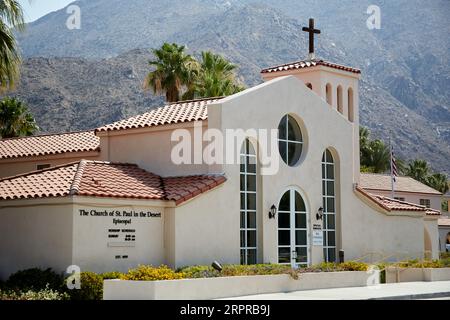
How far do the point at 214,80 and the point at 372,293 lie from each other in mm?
22555

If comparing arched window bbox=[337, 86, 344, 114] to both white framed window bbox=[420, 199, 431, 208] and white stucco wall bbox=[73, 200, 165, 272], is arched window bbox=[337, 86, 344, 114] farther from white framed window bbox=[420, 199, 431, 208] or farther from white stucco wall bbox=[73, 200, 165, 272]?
white framed window bbox=[420, 199, 431, 208]

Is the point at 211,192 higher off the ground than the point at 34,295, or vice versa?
the point at 211,192

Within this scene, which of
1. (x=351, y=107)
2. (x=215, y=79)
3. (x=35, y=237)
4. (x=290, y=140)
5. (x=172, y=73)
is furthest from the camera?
(x=172, y=73)

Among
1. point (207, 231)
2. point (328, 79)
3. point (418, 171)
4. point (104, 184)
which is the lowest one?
point (207, 231)

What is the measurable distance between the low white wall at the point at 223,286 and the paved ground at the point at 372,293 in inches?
17.5

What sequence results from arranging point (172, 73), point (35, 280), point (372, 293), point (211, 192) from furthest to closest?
point (172, 73) → point (211, 192) → point (372, 293) → point (35, 280)

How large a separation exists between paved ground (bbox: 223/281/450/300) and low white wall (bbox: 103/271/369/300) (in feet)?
1.46

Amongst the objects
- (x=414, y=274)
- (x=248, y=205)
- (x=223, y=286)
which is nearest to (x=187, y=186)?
(x=248, y=205)

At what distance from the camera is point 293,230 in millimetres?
28828

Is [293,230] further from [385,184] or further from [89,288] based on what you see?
[385,184]

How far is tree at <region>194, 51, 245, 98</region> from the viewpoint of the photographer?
43.0 m

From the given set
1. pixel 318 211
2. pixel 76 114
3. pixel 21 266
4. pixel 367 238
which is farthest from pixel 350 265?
pixel 76 114

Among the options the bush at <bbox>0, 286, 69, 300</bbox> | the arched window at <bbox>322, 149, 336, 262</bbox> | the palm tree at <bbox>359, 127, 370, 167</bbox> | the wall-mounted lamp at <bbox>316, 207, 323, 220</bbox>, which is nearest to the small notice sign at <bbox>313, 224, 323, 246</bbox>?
the wall-mounted lamp at <bbox>316, 207, 323, 220</bbox>

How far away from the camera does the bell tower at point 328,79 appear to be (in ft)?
112
